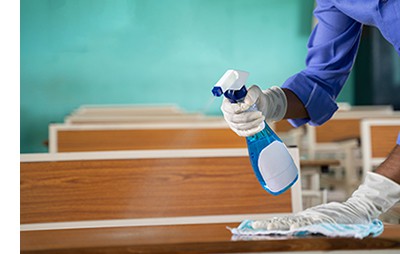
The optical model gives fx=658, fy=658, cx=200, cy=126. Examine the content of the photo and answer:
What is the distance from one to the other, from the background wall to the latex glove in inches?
293

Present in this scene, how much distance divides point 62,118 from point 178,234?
306 inches

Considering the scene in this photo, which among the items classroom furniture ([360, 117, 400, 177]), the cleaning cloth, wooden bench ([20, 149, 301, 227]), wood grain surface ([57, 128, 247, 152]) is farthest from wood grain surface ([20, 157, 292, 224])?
wood grain surface ([57, 128, 247, 152])

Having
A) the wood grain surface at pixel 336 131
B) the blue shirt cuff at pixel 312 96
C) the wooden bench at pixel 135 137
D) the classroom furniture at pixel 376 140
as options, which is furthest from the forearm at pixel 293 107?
the wood grain surface at pixel 336 131

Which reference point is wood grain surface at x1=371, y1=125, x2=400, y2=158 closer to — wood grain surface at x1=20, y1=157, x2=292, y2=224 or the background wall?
wood grain surface at x1=20, y1=157, x2=292, y2=224

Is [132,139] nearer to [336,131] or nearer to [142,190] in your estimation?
[142,190]

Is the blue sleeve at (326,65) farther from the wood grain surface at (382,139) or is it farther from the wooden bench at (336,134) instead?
the wooden bench at (336,134)

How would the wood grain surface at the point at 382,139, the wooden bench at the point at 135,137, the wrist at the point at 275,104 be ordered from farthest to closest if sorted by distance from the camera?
the wooden bench at the point at 135,137 → the wood grain surface at the point at 382,139 → the wrist at the point at 275,104

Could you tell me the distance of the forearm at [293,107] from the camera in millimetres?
1381

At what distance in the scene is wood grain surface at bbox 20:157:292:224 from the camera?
1.61 meters
